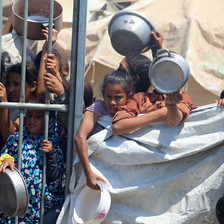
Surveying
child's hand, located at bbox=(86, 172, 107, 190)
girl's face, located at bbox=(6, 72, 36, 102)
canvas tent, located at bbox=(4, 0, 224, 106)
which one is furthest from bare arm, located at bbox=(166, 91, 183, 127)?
canvas tent, located at bbox=(4, 0, 224, 106)

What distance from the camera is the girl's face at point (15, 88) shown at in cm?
312

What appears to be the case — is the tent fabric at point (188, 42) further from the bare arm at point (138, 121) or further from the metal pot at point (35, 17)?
the bare arm at point (138, 121)

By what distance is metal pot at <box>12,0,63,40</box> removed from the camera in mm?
3215

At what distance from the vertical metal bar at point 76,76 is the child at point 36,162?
0.11 metres

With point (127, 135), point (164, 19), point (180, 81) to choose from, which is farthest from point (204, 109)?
point (164, 19)

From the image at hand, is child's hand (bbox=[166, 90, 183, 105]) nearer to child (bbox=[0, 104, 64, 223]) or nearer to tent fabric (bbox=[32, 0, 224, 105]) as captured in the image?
child (bbox=[0, 104, 64, 223])

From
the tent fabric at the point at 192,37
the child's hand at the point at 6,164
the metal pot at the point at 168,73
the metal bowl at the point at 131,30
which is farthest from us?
the tent fabric at the point at 192,37

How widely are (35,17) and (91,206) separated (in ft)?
4.71

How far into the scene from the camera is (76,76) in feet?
9.11

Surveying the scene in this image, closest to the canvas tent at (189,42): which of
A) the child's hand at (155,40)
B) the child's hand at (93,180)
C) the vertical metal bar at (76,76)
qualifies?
the child's hand at (155,40)

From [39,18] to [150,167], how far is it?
1.41 metres

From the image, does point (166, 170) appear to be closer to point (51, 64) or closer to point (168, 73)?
point (168, 73)

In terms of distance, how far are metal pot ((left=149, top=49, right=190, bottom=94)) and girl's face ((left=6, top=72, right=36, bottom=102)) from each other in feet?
3.17

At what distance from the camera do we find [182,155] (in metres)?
2.54
